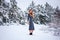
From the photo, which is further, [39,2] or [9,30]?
[39,2]

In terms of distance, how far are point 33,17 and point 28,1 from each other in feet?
0.92

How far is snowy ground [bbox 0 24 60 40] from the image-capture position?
2.01 m

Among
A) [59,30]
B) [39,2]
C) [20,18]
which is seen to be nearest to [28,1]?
[39,2]

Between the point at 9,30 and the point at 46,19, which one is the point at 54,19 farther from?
the point at 9,30

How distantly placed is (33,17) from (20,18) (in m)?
0.21

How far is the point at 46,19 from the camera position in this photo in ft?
6.91

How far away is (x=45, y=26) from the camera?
2105 millimetres

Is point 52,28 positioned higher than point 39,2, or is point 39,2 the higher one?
point 39,2

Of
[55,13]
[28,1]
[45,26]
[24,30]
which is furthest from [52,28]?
[28,1]

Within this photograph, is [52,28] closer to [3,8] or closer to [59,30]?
[59,30]

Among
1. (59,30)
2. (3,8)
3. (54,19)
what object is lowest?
(59,30)

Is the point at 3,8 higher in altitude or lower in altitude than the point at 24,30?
higher

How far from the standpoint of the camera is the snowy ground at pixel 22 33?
6.58 ft

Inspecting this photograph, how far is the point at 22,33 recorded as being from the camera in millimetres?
2047
